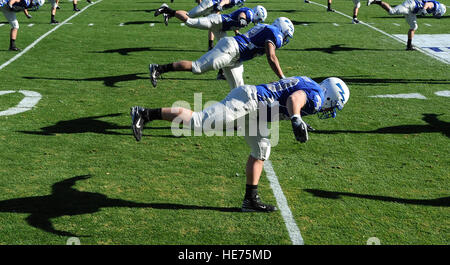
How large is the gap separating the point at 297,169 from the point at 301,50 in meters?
8.63

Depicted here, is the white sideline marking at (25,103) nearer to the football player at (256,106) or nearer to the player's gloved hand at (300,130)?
the football player at (256,106)

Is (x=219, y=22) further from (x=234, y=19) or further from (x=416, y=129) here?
(x=416, y=129)

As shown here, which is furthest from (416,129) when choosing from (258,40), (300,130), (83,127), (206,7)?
(206,7)

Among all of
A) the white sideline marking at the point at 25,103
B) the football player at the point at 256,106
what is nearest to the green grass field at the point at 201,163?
the white sideline marking at the point at 25,103

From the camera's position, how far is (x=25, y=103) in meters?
9.23

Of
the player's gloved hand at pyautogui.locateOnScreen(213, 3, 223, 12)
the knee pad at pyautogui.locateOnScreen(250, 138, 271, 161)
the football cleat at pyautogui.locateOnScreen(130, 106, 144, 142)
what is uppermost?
the player's gloved hand at pyautogui.locateOnScreen(213, 3, 223, 12)

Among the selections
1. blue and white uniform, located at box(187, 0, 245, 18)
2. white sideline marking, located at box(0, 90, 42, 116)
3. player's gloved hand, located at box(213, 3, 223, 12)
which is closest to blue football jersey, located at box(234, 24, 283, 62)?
white sideline marking, located at box(0, 90, 42, 116)

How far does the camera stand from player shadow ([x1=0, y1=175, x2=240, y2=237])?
205 inches

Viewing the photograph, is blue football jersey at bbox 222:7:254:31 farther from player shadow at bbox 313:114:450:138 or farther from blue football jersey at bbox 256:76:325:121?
blue football jersey at bbox 256:76:325:121

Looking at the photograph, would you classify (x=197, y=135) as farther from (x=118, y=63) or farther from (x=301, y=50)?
(x=301, y=50)

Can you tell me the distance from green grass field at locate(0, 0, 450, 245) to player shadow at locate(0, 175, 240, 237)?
0.01m

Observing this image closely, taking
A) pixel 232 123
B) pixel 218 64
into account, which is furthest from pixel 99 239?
pixel 218 64

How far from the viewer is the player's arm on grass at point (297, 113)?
426 centimetres

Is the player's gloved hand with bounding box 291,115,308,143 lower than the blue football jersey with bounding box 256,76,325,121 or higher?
lower
